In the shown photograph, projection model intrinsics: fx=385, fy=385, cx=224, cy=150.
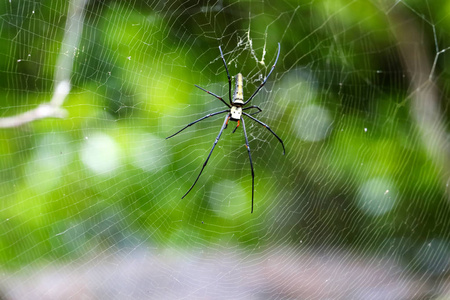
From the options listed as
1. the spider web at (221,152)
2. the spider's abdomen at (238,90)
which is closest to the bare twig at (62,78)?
the spider web at (221,152)

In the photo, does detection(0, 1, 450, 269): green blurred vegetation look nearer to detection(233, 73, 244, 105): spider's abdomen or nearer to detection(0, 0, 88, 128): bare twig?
detection(0, 0, 88, 128): bare twig

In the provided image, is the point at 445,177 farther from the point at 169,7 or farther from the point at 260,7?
the point at 169,7

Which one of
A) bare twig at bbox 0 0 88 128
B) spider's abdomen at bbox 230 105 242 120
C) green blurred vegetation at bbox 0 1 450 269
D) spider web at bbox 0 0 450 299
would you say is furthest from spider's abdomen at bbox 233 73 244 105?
bare twig at bbox 0 0 88 128

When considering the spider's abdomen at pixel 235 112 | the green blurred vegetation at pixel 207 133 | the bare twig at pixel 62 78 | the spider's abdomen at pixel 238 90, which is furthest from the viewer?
the green blurred vegetation at pixel 207 133

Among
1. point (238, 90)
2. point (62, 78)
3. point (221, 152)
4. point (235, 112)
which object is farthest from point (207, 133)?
point (62, 78)

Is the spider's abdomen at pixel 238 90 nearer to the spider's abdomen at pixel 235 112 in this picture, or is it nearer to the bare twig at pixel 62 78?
the spider's abdomen at pixel 235 112

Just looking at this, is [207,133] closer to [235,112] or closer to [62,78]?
[235,112]
